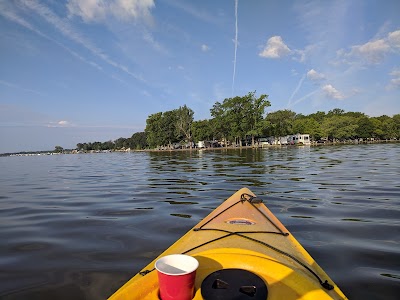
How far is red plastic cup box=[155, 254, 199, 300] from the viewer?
143 cm

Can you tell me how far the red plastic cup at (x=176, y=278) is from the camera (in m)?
1.43

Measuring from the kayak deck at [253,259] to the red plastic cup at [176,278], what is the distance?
0.13m

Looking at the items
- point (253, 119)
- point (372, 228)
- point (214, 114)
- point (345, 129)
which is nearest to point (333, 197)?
point (372, 228)

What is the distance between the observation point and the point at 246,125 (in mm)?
53781

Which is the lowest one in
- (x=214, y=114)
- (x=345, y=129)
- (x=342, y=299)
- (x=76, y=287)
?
(x=76, y=287)

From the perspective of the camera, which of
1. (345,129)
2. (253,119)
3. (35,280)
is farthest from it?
(345,129)

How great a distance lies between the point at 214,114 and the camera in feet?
195

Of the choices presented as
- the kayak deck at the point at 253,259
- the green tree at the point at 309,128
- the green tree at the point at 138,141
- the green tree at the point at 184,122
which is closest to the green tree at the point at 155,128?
the green tree at the point at 184,122

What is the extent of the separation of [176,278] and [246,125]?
53.6 m

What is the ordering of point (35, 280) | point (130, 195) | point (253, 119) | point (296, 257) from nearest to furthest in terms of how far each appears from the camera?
point (296, 257)
point (35, 280)
point (130, 195)
point (253, 119)

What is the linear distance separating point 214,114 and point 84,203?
177ft

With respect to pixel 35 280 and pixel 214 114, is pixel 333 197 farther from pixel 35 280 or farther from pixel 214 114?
pixel 214 114

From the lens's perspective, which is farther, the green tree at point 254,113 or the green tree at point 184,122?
the green tree at point 184,122

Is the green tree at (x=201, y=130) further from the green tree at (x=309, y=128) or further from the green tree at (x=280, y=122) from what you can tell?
the green tree at (x=309, y=128)
